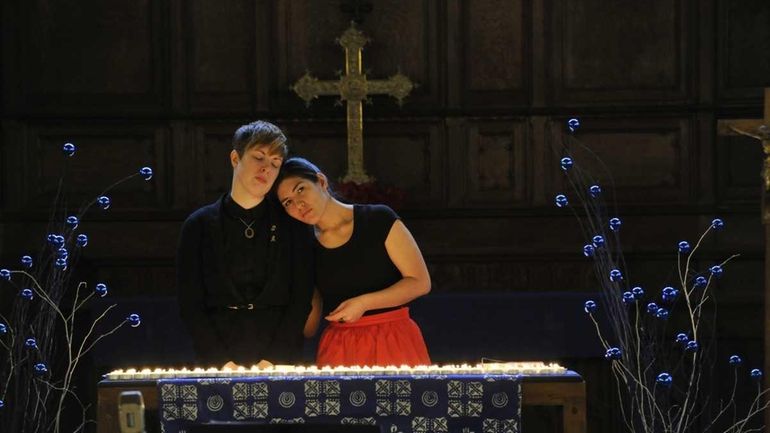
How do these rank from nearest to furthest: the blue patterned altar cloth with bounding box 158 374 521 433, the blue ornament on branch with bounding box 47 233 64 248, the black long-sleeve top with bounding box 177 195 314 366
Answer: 1. the blue patterned altar cloth with bounding box 158 374 521 433
2. the black long-sleeve top with bounding box 177 195 314 366
3. the blue ornament on branch with bounding box 47 233 64 248

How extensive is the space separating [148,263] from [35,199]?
30.8 inches

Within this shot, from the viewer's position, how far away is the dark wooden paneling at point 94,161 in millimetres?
7887

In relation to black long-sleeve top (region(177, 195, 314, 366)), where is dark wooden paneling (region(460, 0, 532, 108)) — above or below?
above

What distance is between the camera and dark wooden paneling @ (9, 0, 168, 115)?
7.91m

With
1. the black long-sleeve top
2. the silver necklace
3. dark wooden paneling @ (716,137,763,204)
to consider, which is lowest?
the black long-sleeve top

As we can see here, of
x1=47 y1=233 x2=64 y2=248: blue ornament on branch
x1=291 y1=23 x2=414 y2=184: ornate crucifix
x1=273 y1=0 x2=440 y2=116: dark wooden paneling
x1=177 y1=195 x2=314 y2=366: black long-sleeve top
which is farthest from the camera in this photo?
x1=273 y1=0 x2=440 y2=116: dark wooden paneling

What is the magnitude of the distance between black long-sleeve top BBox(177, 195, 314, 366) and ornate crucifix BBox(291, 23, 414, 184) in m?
3.23

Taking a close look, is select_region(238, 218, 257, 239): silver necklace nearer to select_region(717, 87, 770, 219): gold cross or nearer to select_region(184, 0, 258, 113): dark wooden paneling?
select_region(717, 87, 770, 219): gold cross

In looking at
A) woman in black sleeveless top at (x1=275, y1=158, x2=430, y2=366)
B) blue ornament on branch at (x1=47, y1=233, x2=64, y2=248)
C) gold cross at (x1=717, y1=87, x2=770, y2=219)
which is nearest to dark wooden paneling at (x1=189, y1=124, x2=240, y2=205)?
blue ornament on branch at (x1=47, y1=233, x2=64, y2=248)

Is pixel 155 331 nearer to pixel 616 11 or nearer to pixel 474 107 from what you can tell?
pixel 474 107

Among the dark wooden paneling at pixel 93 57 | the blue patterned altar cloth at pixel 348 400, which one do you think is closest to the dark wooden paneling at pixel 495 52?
the dark wooden paneling at pixel 93 57

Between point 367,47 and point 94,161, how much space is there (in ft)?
5.77

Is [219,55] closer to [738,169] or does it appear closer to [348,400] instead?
[738,169]

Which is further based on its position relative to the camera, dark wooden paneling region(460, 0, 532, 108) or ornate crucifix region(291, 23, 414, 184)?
dark wooden paneling region(460, 0, 532, 108)
